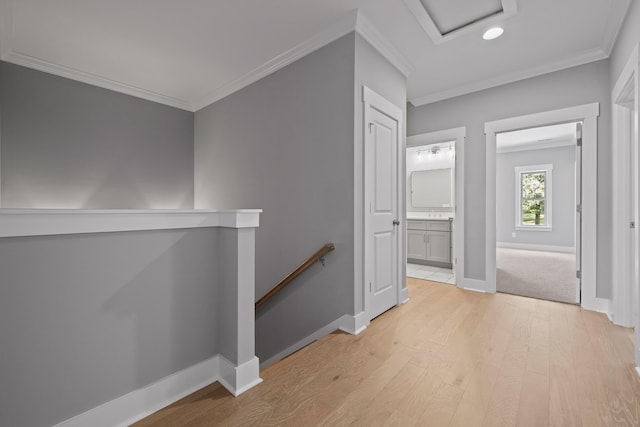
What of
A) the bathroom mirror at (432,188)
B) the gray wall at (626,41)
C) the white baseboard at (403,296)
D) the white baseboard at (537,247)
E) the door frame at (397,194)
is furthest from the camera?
the white baseboard at (537,247)

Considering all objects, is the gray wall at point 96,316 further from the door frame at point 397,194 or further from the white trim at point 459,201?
the white trim at point 459,201

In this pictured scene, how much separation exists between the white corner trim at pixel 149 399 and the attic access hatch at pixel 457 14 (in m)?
3.08

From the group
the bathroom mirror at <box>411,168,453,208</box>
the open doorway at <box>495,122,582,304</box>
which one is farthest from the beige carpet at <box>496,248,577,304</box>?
the bathroom mirror at <box>411,168,453,208</box>

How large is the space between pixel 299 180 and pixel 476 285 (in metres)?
2.66

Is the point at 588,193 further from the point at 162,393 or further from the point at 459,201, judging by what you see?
the point at 162,393

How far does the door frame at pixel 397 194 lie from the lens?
261 cm

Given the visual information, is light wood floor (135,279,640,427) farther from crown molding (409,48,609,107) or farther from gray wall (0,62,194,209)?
gray wall (0,62,194,209)

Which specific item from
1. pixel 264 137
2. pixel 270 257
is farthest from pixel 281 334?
pixel 264 137

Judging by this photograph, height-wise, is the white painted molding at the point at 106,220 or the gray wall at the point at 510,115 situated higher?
the gray wall at the point at 510,115

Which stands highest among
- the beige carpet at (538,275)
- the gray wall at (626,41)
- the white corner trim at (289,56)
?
the white corner trim at (289,56)

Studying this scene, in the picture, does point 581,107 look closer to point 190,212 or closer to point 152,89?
point 190,212

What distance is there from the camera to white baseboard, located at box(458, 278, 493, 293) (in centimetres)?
364

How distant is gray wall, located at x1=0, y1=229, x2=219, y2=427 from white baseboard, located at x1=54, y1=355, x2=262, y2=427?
37 mm

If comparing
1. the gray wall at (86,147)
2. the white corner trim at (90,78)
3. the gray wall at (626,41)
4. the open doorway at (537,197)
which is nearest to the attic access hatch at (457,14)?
the gray wall at (626,41)
